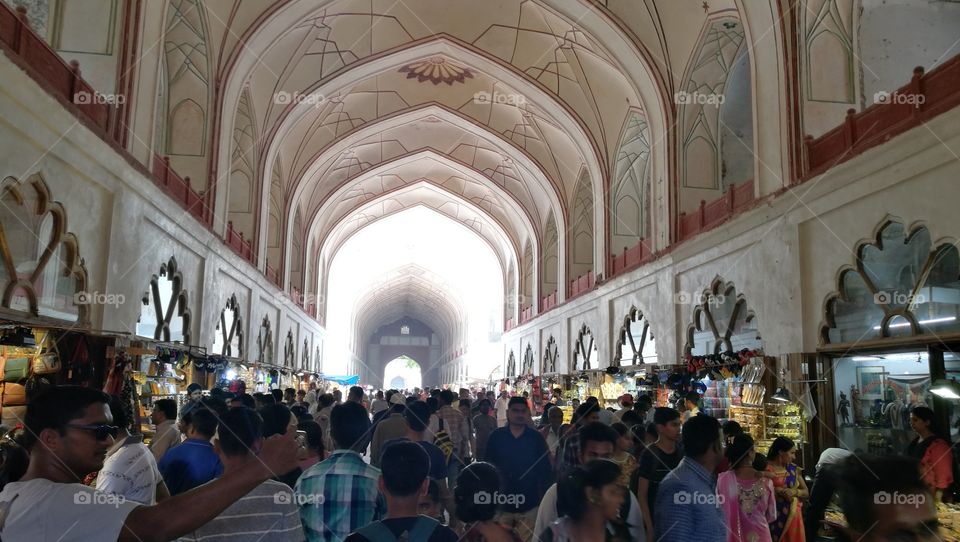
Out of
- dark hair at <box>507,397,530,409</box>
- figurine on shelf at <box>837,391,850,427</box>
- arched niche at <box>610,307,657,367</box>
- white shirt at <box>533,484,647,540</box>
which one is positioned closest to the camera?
white shirt at <box>533,484,647,540</box>

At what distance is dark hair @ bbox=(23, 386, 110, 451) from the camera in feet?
5.76

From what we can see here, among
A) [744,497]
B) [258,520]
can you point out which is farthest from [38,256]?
[744,497]

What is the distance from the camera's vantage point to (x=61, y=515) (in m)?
1.62

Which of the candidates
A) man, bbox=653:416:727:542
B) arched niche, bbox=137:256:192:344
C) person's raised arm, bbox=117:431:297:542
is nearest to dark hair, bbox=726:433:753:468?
man, bbox=653:416:727:542

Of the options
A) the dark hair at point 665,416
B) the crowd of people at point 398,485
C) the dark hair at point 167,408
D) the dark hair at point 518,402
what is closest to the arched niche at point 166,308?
the crowd of people at point 398,485

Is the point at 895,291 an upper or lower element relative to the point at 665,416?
upper

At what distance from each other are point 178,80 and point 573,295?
925cm

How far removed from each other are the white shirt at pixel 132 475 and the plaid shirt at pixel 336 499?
64 cm

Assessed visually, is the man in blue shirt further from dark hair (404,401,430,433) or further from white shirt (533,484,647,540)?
white shirt (533,484,647,540)

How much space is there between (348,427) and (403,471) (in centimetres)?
114

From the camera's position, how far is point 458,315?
34812 millimetres

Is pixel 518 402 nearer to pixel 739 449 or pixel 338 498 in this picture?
pixel 739 449

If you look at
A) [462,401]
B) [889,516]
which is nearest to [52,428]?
[889,516]

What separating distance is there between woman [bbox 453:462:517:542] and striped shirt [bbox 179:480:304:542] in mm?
518
